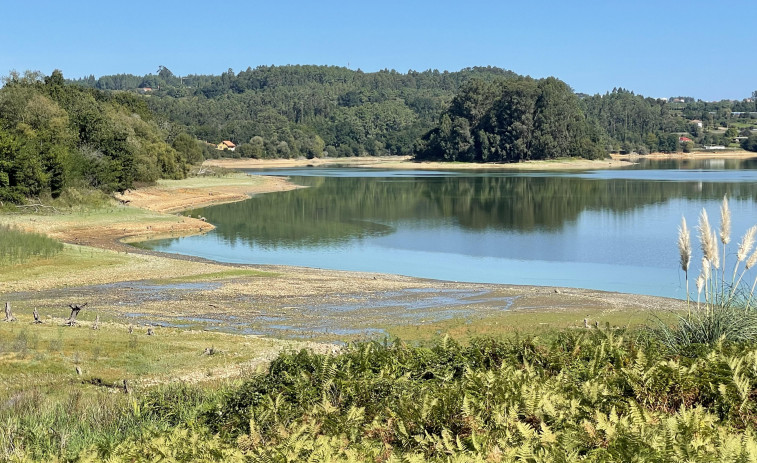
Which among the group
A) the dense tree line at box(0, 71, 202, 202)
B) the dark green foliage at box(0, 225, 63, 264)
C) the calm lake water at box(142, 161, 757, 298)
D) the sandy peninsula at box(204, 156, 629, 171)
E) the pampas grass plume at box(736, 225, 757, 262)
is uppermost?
the dense tree line at box(0, 71, 202, 202)

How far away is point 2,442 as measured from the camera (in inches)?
292

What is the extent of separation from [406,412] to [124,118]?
81514 mm

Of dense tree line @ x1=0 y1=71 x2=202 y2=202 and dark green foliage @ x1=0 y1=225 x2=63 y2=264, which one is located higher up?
dense tree line @ x1=0 y1=71 x2=202 y2=202

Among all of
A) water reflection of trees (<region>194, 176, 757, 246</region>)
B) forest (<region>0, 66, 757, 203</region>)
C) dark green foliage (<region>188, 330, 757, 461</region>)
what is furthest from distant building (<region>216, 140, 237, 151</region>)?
dark green foliage (<region>188, 330, 757, 461</region>)

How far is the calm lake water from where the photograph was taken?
36938mm

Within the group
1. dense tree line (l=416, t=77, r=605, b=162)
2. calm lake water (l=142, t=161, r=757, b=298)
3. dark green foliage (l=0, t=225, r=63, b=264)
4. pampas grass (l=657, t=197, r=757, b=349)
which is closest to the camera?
pampas grass (l=657, t=197, r=757, b=349)

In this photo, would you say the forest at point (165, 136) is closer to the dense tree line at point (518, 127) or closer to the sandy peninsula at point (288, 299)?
the dense tree line at point (518, 127)

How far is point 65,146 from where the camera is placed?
193 ft

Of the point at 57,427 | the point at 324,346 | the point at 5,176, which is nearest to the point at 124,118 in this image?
the point at 5,176

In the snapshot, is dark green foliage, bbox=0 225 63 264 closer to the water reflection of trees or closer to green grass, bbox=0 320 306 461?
green grass, bbox=0 320 306 461

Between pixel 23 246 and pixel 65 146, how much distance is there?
88.1ft

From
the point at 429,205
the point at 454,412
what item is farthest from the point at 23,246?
the point at 429,205

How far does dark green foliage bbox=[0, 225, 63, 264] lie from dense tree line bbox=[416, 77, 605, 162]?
123m

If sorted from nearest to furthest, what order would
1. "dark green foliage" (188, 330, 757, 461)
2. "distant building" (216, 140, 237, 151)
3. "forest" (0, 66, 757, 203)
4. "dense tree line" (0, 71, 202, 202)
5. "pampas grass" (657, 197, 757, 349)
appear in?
1. "dark green foliage" (188, 330, 757, 461)
2. "pampas grass" (657, 197, 757, 349)
3. "dense tree line" (0, 71, 202, 202)
4. "forest" (0, 66, 757, 203)
5. "distant building" (216, 140, 237, 151)
